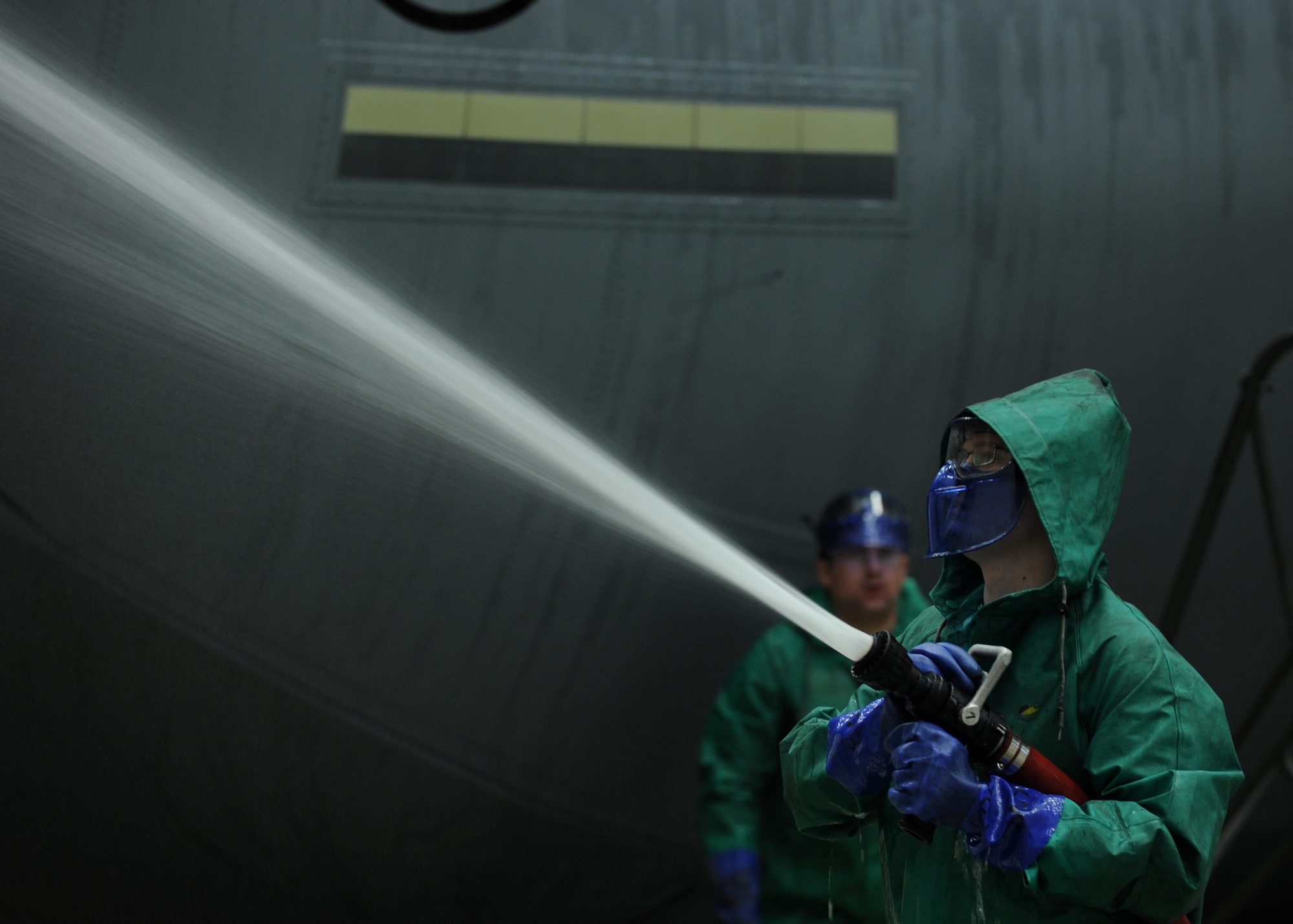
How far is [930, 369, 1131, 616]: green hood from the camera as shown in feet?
6.76

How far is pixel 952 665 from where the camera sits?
1.96 meters

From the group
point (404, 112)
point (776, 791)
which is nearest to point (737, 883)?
point (776, 791)

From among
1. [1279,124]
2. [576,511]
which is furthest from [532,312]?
[1279,124]

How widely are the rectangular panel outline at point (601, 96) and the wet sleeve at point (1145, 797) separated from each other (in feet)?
7.32

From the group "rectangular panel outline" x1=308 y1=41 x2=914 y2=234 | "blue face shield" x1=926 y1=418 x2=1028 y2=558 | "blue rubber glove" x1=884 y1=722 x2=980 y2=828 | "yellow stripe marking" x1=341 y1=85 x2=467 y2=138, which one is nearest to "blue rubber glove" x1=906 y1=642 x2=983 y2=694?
"blue rubber glove" x1=884 y1=722 x2=980 y2=828

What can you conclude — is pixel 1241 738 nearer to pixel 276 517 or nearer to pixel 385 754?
pixel 385 754

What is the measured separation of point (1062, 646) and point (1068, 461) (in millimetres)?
338

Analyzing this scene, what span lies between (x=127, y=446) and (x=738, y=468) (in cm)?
187

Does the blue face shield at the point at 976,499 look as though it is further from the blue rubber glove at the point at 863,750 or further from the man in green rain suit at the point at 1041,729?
the blue rubber glove at the point at 863,750

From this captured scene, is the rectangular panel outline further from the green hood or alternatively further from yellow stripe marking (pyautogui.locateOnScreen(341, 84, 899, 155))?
the green hood

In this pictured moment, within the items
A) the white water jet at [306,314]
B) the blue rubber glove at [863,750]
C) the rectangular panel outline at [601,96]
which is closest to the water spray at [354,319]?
the white water jet at [306,314]

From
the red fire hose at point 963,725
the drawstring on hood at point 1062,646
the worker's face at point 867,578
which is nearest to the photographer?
the red fire hose at point 963,725

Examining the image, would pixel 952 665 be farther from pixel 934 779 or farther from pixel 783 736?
pixel 783 736

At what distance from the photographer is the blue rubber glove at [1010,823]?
1782 mm
